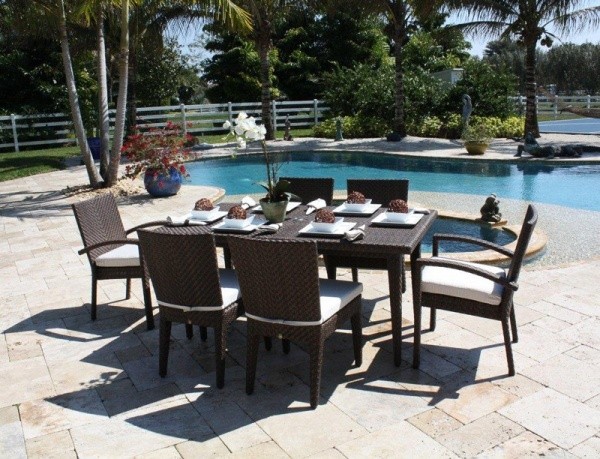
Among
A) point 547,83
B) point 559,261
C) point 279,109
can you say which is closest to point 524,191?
point 559,261

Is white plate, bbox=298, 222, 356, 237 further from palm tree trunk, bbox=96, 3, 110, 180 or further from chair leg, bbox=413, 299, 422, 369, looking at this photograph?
palm tree trunk, bbox=96, 3, 110, 180

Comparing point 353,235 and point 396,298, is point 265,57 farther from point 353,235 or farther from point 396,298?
point 396,298

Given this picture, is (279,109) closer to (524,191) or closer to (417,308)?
(524,191)

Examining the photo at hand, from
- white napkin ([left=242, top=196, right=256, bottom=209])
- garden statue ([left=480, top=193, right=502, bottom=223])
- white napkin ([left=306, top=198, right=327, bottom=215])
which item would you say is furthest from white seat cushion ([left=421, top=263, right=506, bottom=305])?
garden statue ([left=480, top=193, right=502, bottom=223])

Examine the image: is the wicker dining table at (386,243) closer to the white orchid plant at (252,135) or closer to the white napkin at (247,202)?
the white orchid plant at (252,135)

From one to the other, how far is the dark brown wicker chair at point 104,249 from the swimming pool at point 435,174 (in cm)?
468

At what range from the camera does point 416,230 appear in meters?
3.88

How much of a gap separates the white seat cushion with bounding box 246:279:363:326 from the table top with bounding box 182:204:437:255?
0.76 feet

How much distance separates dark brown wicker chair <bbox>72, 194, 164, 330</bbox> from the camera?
450 cm

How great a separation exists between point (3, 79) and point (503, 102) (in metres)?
16.7

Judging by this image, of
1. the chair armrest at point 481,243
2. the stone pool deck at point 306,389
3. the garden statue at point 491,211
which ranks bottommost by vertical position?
the stone pool deck at point 306,389

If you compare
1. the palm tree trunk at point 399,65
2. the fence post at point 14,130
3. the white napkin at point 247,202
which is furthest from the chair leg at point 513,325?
the fence post at point 14,130

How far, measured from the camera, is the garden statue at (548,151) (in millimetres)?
14148

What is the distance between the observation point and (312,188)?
5344 millimetres
